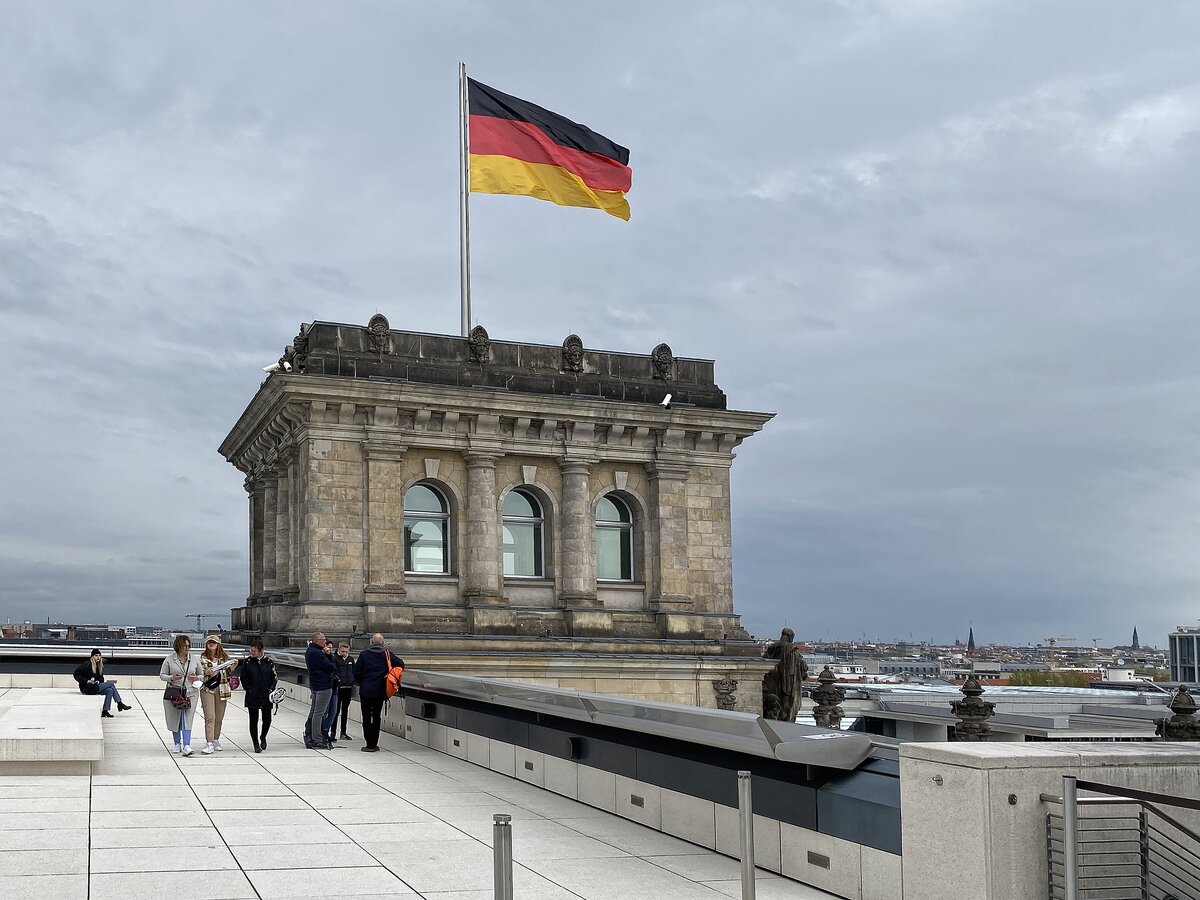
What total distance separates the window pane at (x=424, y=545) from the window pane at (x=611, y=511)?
4769 millimetres

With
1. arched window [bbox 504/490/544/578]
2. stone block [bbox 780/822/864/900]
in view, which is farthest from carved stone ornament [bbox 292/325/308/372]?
stone block [bbox 780/822/864/900]

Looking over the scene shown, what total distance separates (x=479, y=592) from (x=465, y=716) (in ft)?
56.5

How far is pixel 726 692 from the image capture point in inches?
1505

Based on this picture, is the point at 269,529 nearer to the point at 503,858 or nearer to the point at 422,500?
the point at 422,500

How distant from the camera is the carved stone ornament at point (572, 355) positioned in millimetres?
Answer: 39062

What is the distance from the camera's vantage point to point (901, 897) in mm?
9594

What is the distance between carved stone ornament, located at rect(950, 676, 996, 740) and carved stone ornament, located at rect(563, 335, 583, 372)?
52.3ft

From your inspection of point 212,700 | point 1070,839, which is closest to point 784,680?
point 212,700

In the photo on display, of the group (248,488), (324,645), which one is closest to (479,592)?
(248,488)

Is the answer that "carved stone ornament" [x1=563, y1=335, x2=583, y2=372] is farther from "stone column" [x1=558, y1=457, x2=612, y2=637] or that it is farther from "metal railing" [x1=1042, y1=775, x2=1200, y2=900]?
"metal railing" [x1=1042, y1=775, x2=1200, y2=900]

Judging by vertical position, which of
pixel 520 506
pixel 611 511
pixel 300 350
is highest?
pixel 300 350

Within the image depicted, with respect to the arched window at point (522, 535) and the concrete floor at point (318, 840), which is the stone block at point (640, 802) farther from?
the arched window at point (522, 535)

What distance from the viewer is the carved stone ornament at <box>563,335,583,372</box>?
39062 mm

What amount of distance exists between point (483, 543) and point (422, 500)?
206 cm
